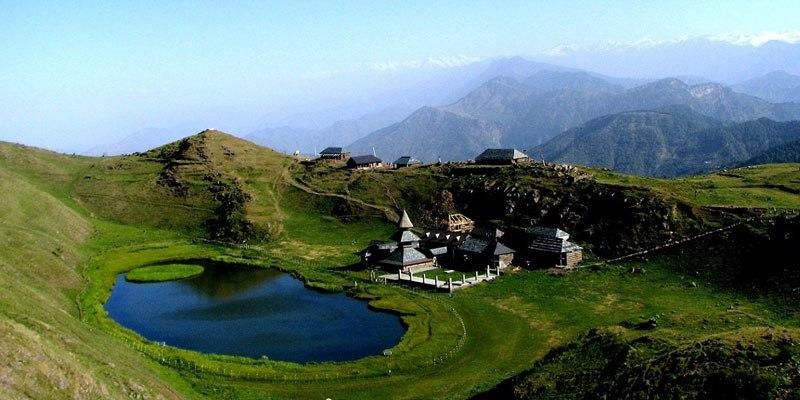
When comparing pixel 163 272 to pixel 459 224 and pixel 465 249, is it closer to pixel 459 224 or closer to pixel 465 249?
pixel 465 249

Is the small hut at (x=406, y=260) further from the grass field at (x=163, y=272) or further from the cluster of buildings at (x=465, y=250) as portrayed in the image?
the grass field at (x=163, y=272)

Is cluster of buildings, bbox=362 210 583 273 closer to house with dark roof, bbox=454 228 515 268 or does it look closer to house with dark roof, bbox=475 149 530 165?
house with dark roof, bbox=454 228 515 268

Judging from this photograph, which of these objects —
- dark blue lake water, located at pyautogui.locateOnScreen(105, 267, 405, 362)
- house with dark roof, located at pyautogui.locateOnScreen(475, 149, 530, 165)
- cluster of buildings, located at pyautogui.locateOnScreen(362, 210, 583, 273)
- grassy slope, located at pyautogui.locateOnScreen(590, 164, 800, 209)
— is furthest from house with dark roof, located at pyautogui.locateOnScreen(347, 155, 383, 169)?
dark blue lake water, located at pyautogui.locateOnScreen(105, 267, 405, 362)

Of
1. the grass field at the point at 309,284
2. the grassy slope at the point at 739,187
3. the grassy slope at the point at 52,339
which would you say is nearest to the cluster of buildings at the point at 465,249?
the grass field at the point at 309,284

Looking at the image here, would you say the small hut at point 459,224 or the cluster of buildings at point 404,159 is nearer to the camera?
the small hut at point 459,224

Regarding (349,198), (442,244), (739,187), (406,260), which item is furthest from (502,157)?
(406,260)

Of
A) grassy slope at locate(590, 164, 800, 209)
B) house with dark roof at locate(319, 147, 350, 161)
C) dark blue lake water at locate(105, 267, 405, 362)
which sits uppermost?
house with dark roof at locate(319, 147, 350, 161)

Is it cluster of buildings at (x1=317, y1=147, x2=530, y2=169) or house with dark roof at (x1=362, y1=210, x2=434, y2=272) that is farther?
cluster of buildings at (x1=317, y1=147, x2=530, y2=169)
